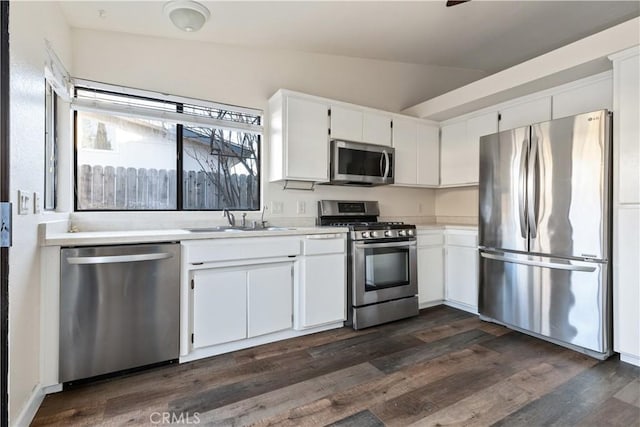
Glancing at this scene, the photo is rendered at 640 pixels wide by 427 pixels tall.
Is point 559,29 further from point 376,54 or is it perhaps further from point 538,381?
point 538,381

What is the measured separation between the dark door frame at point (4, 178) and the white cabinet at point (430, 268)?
314 cm

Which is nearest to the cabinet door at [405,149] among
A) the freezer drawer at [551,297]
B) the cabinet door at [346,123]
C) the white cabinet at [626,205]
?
the cabinet door at [346,123]

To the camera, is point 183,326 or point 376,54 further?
point 376,54

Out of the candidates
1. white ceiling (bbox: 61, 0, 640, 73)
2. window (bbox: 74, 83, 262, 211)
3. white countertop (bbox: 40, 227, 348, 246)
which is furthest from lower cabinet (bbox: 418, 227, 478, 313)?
white ceiling (bbox: 61, 0, 640, 73)

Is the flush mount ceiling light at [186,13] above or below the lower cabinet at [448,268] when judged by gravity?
above

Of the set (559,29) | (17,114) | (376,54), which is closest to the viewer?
(17,114)

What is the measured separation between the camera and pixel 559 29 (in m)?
3.03

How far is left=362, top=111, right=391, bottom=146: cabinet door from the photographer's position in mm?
3344

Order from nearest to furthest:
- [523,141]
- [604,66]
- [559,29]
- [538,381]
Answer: [538,381] < [604,66] < [523,141] < [559,29]

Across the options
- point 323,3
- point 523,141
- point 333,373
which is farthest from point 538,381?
point 323,3

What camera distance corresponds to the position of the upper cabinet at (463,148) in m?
3.40

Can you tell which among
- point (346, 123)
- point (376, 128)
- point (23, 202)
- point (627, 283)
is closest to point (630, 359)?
point (627, 283)

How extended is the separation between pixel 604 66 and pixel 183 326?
12.0ft

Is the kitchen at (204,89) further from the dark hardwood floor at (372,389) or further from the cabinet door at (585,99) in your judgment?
the dark hardwood floor at (372,389)
